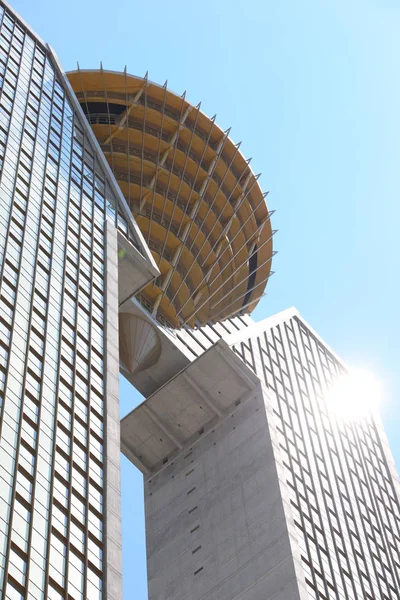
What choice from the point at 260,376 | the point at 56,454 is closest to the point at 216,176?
the point at 260,376

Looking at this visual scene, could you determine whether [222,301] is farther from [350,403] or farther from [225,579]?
[225,579]

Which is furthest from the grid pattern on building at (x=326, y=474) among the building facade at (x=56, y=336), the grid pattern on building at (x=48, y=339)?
the grid pattern on building at (x=48, y=339)

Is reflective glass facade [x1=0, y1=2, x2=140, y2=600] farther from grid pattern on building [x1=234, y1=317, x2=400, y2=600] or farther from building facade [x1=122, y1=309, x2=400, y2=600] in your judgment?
grid pattern on building [x1=234, y1=317, x2=400, y2=600]

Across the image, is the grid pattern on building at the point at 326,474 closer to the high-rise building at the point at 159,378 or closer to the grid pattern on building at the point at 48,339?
the high-rise building at the point at 159,378

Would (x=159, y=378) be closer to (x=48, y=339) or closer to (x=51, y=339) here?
(x=51, y=339)

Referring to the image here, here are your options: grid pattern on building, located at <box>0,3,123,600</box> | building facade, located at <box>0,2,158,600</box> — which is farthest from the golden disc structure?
A: grid pattern on building, located at <box>0,3,123,600</box>

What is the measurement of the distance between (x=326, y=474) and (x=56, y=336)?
3835 centimetres

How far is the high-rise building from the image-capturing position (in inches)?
1654

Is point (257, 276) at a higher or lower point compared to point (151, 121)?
lower

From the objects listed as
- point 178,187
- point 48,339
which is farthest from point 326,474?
point 48,339

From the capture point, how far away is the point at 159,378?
85688 millimetres

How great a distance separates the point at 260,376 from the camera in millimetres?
84500

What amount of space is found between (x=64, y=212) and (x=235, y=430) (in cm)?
2576

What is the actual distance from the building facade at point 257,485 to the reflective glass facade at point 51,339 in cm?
1814
